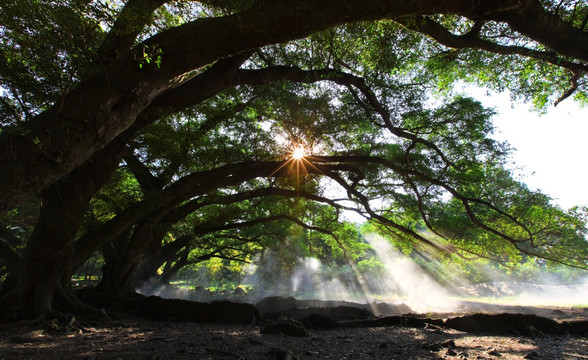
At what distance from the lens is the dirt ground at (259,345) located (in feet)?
11.5

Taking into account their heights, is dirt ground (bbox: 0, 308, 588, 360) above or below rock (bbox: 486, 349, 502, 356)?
below

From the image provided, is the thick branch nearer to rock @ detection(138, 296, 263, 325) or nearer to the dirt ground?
the dirt ground

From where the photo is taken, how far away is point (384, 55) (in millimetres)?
6496

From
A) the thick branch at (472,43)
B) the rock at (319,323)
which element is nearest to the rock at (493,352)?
the rock at (319,323)

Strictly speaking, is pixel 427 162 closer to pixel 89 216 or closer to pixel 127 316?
pixel 127 316

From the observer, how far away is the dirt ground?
3.51 m

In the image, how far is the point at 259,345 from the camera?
4227mm

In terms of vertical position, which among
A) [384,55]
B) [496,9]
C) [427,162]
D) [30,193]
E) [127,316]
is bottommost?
[127,316]

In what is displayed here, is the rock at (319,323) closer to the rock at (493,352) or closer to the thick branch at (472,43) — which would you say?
the rock at (493,352)

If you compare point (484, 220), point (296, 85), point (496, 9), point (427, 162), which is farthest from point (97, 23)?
point (484, 220)

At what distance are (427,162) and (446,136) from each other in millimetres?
1061

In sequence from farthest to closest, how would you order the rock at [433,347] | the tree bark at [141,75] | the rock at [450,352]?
the rock at [433,347]
the rock at [450,352]
the tree bark at [141,75]

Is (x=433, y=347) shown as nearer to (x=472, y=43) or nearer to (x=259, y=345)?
(x=259, y=345)

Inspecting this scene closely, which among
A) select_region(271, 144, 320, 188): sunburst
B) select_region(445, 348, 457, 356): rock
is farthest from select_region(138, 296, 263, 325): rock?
select_region(445, 348, 457, 356): rock
